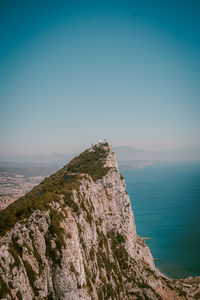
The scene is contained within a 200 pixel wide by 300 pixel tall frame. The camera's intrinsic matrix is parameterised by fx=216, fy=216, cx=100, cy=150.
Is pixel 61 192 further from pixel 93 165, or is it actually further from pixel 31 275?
pixel 93 165

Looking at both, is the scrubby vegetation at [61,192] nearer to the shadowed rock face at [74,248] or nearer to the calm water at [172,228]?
the shadowed rock face at [74,248]

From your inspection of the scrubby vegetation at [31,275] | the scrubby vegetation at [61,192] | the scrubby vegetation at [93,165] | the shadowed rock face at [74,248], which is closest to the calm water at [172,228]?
the shadowed rock face at [74,248]

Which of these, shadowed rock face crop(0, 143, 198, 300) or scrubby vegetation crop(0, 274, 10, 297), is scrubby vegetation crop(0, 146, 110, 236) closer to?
shadowed rock face crop(0, 143, 198, 300)

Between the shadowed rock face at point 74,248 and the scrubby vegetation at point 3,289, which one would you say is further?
the shadowed rock face at point 74,248

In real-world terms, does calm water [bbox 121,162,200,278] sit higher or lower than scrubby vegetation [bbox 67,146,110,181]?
lower

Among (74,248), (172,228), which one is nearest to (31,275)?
(74,248)

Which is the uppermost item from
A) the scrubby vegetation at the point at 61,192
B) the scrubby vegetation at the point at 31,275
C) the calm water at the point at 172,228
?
the scrubby vegetation at the point at 61,192

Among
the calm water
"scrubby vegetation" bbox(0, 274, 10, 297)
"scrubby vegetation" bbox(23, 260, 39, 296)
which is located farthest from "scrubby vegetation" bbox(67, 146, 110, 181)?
the calm water

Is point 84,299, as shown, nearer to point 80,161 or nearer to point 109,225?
point 109,225
